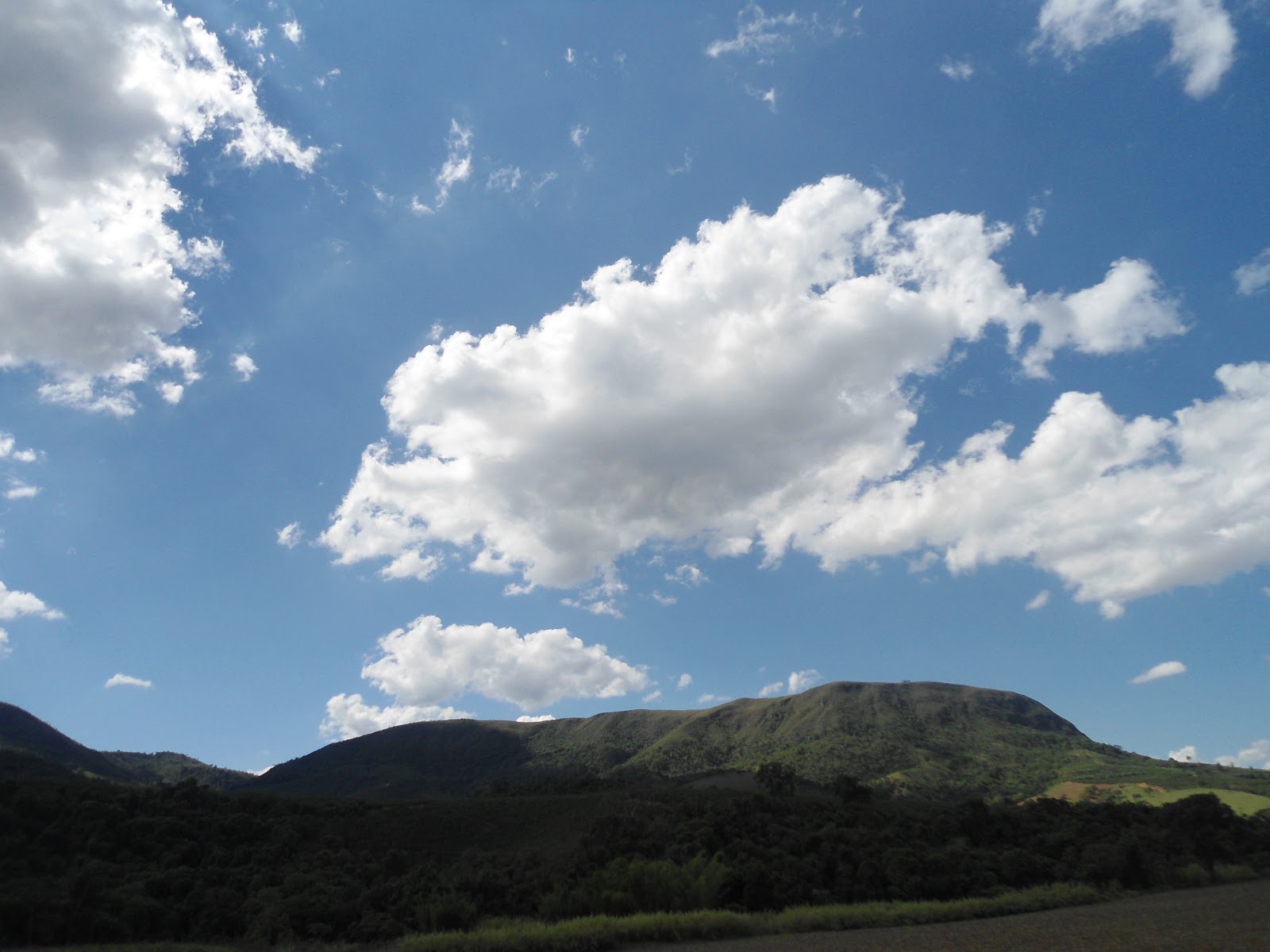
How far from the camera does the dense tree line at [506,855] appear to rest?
31.4m

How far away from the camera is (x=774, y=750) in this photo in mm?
149750

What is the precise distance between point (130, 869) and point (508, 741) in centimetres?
14416

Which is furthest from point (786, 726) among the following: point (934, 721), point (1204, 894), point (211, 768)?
point (1204, 894)

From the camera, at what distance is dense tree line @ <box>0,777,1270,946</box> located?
103ft

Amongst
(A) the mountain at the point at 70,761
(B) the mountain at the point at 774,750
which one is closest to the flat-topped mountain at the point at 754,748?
(B) the mountain at the point at 774,750

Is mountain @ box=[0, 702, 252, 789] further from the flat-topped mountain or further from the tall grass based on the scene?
the tall grass

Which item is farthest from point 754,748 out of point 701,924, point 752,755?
point 701,924

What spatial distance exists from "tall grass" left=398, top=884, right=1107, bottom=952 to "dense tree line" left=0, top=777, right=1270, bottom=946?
3669mm

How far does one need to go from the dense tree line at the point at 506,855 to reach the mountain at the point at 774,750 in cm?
5009

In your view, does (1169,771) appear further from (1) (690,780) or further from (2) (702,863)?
(2) (702,863)

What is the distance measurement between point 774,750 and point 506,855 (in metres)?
112

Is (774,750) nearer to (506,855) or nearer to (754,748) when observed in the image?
(754,748)

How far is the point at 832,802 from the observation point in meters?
63.2

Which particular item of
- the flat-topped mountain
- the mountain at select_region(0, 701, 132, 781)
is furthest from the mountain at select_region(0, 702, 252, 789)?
the flat-topped mountain
